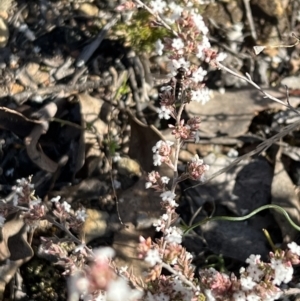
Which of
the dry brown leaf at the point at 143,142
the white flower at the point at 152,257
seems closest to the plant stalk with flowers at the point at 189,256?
the white flower at the point at 152,257

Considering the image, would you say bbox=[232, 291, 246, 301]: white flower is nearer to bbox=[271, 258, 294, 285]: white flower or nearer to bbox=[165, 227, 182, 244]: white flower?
bbox=[271, 258, 294, 285]: white flower

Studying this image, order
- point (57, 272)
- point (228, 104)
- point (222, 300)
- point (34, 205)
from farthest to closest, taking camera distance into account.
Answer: point (228, 104) < point (57, 272) < point (34, 205) < point (222, 300)

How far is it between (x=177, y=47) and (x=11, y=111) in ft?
4.82

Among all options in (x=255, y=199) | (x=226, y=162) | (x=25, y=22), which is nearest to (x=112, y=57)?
(x=25, y=22)

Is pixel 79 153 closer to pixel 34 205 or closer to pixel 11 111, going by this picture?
pixel 11 111

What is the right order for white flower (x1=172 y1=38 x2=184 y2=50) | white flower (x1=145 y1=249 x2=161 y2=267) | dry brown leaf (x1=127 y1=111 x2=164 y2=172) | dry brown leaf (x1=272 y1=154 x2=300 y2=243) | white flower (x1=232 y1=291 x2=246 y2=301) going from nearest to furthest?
white flower (x1=145 y1=249 x2=161 y2=267)
white flower (x1=232 y1=291 x2=246 y2=301)
white flower (x1=172 y1=38 x2=184 y2=50)
dry brown leaf (x1=272 y1=154 x2=300 y2=243)
dry brown leaf (x1=127 y1=111 x2=164 y2=172)

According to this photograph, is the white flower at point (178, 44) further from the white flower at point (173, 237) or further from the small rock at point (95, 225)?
the small rock at point (95, 225)

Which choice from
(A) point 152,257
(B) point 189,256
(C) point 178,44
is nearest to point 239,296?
(B) point 189,256

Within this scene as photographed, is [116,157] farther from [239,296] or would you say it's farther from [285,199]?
[239,296]

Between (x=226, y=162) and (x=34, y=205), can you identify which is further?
(x=226, y=162)

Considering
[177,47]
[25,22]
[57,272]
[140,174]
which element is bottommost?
[57,272]

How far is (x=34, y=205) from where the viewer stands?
116 inches

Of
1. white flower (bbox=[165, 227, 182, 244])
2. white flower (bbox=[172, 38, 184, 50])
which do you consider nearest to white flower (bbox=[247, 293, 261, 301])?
white flower (bbox=[165, 227, 182, 244])

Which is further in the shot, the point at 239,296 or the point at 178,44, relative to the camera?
the point at 178,44
